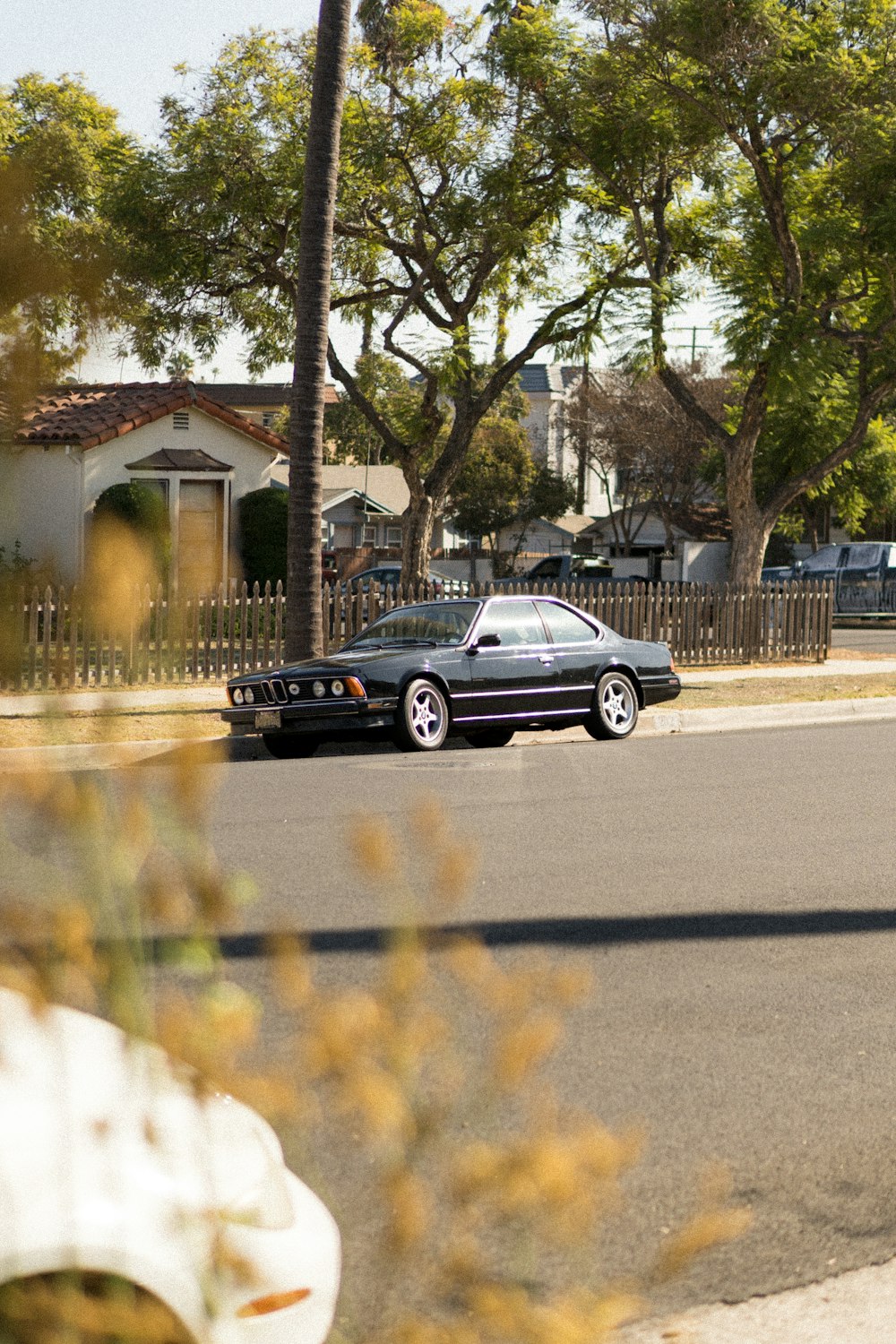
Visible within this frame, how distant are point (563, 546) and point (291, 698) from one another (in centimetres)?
6014

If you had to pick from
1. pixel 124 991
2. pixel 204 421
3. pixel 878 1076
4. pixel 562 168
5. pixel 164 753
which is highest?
pixel 562 168

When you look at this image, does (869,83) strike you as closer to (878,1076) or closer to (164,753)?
(878,1076)

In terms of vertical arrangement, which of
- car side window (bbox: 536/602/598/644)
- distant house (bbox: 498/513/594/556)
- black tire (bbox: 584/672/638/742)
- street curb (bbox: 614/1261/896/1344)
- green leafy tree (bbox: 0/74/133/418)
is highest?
distant house (bbox: 498/513/594/556)

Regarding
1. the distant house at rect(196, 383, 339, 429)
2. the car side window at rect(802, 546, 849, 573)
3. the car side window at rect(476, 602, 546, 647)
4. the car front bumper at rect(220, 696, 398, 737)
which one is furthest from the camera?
the distant house at rect(196, 383, 339, 429)

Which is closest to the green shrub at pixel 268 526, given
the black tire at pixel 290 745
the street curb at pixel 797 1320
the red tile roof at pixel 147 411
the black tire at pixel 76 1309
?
the red tile roof at pixel 147 411

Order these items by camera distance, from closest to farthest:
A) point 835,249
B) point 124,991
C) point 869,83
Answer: point 124,991
point 869,83
point 835,249

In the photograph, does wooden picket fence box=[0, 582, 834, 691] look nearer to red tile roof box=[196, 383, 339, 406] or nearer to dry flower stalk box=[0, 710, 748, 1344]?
dry flower stalk box=[0, 710, 748, 1344]

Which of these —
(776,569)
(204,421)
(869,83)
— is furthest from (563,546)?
(869,83)

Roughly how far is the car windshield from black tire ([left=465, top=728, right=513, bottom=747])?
1255mm

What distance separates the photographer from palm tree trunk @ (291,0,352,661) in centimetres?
1708

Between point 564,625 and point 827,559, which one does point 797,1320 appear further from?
point 827,559

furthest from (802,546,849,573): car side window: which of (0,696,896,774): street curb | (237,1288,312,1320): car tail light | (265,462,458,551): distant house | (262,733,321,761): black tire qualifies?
(237,1288,312,1320): car tail light

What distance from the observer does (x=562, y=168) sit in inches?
1133

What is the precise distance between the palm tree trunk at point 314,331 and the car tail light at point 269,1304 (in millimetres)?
14832
